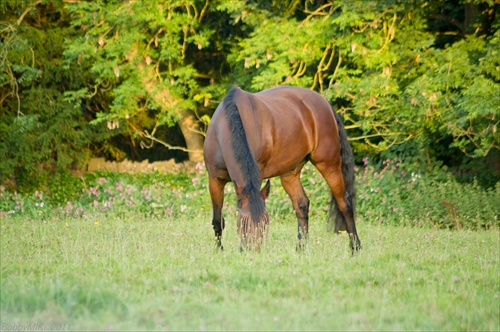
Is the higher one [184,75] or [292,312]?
[184,75]

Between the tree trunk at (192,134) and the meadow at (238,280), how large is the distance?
7069mm

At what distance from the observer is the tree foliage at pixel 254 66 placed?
13.4m

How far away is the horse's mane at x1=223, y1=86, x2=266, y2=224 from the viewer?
6496 millimetres

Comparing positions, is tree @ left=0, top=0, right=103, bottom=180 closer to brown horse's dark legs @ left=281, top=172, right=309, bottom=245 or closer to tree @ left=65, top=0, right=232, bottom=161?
tree @ left=65, top=0, right=232, bottom=161

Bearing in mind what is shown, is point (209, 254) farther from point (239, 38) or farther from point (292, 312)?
point (239, 38)

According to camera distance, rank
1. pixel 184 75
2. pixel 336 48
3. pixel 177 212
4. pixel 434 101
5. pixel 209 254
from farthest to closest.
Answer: pixel 184 75
pixel 336 48
pixel 177 212
pixel 434 101
pixel 209 254

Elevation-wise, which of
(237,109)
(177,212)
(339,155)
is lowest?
(177,212)

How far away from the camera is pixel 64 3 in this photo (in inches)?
686

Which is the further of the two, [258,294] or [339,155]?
[339,155]

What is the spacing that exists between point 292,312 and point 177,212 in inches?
372

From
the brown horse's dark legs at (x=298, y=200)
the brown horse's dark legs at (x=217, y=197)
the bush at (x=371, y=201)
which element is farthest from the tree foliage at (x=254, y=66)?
the brown horse's dark legs at (x=217, y=197)

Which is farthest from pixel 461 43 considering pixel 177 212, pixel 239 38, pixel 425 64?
pixel 177 212

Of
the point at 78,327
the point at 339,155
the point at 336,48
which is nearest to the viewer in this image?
the point at 78,327

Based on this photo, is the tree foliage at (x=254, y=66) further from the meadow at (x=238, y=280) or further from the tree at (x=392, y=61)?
the meadow at (x=238, y=280)
